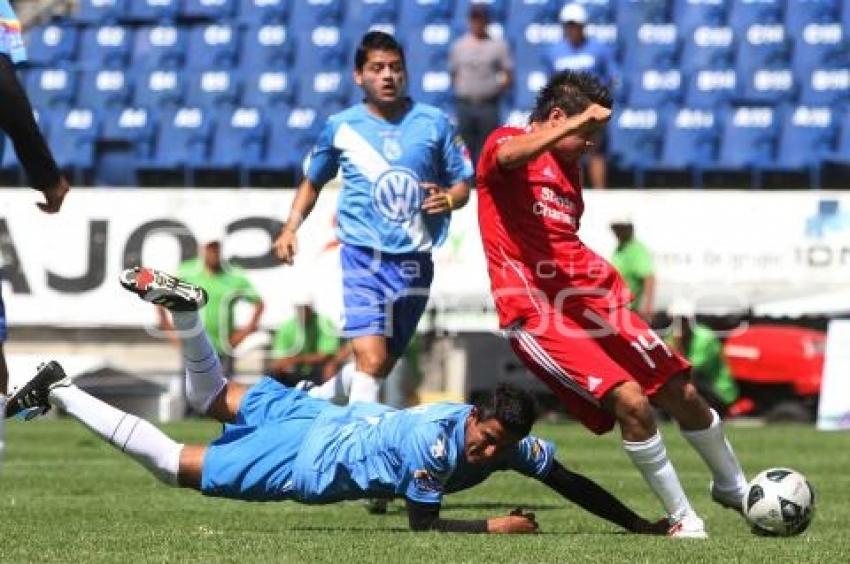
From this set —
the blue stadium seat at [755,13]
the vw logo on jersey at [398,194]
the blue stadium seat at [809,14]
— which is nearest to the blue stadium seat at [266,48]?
the blue stadium seat at [755,13]

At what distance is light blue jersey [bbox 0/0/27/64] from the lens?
6.35 meters

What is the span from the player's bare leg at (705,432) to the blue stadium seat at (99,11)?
16.2m

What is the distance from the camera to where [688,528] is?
8039mm

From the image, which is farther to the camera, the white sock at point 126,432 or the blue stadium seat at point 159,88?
the blue stadium seat at point 159,88

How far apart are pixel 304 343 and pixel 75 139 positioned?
391 cm

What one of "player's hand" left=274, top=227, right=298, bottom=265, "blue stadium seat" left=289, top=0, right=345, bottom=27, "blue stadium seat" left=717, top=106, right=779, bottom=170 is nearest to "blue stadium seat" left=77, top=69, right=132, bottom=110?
"blue stadium seat" left=289, top=0, right=345, bottom=27

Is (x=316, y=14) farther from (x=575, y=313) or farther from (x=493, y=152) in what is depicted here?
Result: (x=575, y=313)

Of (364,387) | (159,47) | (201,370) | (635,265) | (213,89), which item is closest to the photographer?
(201,370)

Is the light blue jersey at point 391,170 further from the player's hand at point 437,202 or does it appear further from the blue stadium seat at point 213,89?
the blue stadium seat at point 213,89

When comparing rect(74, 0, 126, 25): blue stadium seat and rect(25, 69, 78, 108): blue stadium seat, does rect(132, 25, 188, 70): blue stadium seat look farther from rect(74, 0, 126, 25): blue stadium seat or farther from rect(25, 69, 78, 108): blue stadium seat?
rect(25, 69, 78, 108): blue stadium seat

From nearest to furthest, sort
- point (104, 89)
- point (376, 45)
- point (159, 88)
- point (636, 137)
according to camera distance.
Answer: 1. point (376, 45)
2. point (636, 137)
3. point (159, 88)
4. point (104, 89)

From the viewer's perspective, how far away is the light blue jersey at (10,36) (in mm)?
6352

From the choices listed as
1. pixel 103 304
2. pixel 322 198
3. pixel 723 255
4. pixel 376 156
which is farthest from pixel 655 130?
pixel 376 156

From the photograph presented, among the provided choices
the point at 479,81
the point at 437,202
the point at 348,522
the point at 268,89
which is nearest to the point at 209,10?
the point at 268,89
